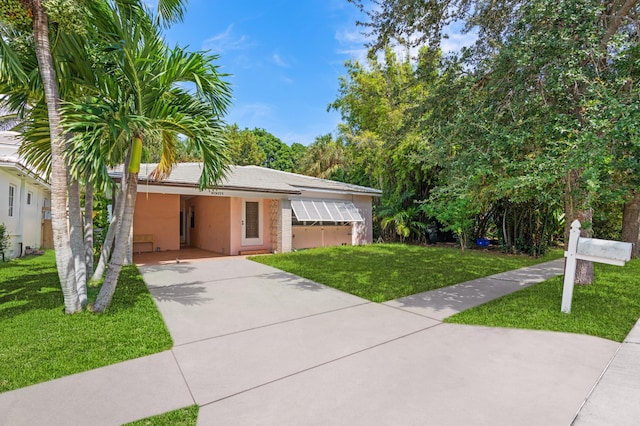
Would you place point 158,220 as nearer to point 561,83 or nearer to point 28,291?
point 28,291

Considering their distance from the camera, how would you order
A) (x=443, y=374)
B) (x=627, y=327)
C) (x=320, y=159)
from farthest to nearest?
1. (x=320, y=159)
2. (x=627, y=327)
3. (x=443, y=374)

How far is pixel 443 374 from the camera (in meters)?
3.49

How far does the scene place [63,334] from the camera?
14.9 feet

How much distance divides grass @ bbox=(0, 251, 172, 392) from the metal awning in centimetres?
817

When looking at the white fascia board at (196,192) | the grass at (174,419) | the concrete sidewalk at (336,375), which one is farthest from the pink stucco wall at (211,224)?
the grass at (174,419)

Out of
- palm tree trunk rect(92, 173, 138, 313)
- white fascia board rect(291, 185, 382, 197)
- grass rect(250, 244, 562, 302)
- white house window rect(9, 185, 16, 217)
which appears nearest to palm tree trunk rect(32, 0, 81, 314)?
palm tree trunk rect(92, 173, 138, 313)

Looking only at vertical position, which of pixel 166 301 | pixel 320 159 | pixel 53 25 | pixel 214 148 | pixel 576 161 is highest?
pixel 320 159

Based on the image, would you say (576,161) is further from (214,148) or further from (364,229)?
(364,229)

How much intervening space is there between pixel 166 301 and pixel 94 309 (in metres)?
1.27

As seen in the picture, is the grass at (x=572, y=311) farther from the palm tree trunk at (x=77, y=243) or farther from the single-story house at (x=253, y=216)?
the single-story house at (x=253, y=216)

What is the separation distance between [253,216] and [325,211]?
3.53m

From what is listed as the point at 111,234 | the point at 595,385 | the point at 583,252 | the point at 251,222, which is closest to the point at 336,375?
the point at 595,385

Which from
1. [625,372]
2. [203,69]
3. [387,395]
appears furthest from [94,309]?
[625,372]

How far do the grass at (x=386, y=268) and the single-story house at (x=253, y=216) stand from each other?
1.77 m
